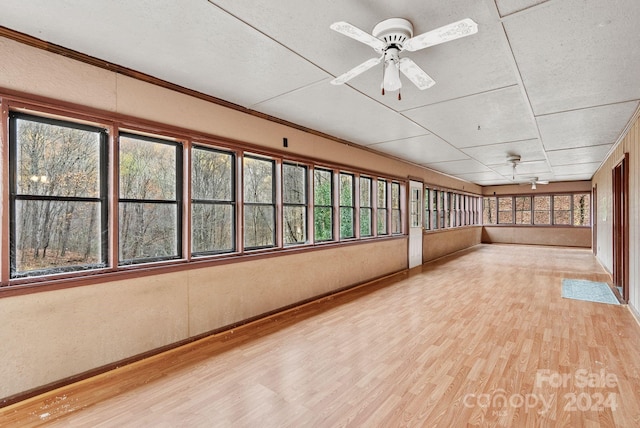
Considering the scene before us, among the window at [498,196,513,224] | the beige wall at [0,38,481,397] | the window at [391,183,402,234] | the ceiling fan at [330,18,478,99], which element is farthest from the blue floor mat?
the window at [498,196,513,224]

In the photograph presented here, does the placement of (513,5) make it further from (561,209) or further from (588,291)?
(561,209)

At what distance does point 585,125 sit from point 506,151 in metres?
1.77

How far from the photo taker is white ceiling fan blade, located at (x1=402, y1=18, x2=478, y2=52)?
5.64ft

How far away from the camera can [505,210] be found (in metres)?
13.6

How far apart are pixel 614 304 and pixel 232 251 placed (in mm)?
5546

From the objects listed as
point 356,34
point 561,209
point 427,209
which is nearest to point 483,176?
point 427,209

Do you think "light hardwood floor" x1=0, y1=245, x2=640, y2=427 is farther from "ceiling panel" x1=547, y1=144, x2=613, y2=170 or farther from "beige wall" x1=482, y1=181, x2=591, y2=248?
"beige wall" x1=482, y1=181, x2=591, y2=248

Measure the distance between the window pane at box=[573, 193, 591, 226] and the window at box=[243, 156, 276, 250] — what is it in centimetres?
1305

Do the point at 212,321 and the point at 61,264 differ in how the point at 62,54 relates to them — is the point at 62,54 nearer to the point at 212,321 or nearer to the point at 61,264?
the point at 61,264

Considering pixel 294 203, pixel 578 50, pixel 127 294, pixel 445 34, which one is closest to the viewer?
pixel 445 34

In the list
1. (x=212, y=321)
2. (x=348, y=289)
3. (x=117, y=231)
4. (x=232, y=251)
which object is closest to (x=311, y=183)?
(x=232, y=251)

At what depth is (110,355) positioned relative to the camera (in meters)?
2.72

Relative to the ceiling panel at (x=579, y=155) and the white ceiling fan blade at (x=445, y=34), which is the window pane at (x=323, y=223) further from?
the ceiling panel at (x=579, y=155)

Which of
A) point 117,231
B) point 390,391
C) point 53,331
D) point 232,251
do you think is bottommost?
point 390,391
